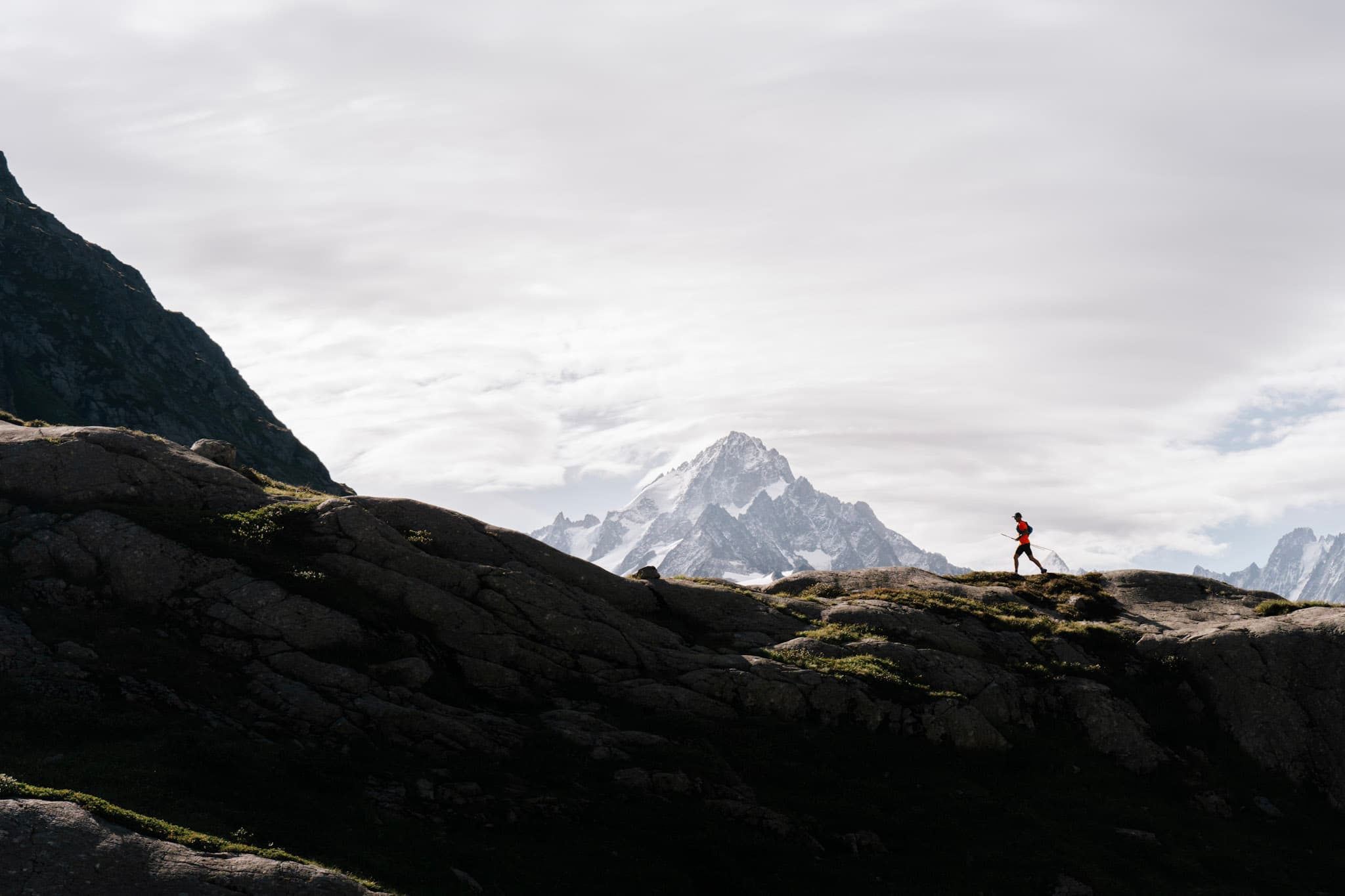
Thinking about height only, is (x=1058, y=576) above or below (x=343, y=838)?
above

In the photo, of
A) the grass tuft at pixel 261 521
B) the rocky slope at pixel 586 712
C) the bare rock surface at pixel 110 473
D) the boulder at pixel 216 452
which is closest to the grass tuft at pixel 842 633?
the rocky slope at pixel 586 712

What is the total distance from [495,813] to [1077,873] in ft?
62.7

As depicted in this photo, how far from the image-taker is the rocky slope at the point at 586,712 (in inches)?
1077

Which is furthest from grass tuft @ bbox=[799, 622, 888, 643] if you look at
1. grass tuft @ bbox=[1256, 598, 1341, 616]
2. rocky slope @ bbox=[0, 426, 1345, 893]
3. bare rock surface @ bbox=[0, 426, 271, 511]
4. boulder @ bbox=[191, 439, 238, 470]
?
boulder @ bbox=[191, 439, 238, 470]

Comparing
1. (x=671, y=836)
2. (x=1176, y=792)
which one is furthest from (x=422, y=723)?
(x=1176, y=792)

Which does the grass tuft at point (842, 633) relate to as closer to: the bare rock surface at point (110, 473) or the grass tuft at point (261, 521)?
the grass tuft at point (261, 521)

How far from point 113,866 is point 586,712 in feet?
57.9

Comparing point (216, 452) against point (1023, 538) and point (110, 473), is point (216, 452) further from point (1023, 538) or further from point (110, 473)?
point (1023, 538)

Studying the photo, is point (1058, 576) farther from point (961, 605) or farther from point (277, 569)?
point (277, 569)

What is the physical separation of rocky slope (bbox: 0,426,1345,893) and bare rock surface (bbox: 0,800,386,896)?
0.21 m

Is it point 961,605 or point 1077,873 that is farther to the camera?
point 961,605

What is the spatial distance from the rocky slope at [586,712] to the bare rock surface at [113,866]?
0.21 metres

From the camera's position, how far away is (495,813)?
28422mm

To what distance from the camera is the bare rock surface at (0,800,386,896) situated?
20219 millimetres
